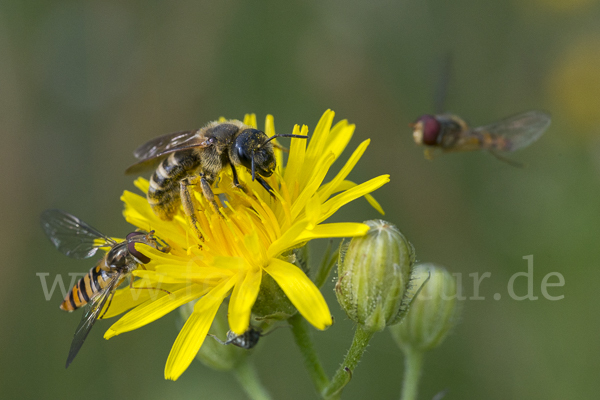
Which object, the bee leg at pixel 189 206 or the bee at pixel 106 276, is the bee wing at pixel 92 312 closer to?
the bee at pixel 106 276

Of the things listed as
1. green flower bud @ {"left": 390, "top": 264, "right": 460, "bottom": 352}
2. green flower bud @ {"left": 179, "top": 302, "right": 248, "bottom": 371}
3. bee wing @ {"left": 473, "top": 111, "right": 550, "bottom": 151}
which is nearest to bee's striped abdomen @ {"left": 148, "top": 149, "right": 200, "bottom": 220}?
green flower bud @ {"left": 179, "top": 302, "right": 248, "bottom": 371}

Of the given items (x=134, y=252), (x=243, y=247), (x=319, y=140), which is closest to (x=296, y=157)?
→ (x=319, y=140)

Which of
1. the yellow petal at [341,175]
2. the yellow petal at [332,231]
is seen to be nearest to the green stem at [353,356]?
the yellow petal at [332,231]

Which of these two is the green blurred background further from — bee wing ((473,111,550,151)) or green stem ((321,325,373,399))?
green stem ((321,325,373,399))

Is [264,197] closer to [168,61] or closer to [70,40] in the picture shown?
[168,61]

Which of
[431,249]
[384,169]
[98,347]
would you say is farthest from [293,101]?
[98,347]

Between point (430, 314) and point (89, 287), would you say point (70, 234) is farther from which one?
point (430, 314)
